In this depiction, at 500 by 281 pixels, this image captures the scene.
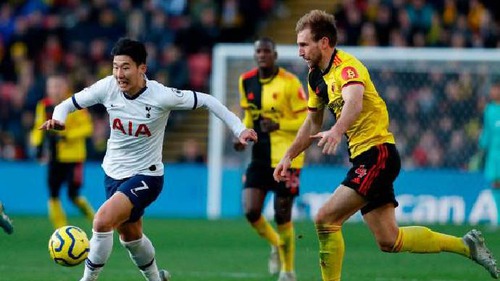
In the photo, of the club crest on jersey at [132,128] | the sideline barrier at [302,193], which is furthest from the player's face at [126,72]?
the sideline barrier at [302,193]

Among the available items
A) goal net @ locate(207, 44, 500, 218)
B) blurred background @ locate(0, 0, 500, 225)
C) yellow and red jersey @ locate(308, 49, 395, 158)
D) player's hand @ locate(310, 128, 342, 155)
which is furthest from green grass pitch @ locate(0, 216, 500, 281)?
goal net @ locate(207, 44, 500, 218)

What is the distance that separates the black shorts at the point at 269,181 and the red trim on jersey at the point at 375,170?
3.37 meters

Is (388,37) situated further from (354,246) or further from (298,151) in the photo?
(298,151)

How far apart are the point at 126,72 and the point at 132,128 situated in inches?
18.9

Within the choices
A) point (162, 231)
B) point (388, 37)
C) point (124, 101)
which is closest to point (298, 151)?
point (124, 101)

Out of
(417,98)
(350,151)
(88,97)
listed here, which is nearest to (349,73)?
(350,151)

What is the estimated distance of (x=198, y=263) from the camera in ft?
45.4

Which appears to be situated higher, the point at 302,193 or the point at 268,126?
the point at 268,126

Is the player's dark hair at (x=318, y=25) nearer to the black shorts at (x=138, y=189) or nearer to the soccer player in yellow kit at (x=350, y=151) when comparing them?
the soccer player in yellow kit at (x=350, y=151)

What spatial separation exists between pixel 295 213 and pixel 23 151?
18.6 feet

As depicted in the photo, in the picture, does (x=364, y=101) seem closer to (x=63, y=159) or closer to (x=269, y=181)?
(x=269, y=181)

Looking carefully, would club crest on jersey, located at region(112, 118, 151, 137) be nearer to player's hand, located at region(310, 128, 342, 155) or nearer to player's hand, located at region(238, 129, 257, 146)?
player's hand, located at region(238, 129, 257, 146)

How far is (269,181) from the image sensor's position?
13.2 meters

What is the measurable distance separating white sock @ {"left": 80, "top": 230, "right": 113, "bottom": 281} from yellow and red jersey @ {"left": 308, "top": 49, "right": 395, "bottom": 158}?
203 cm
